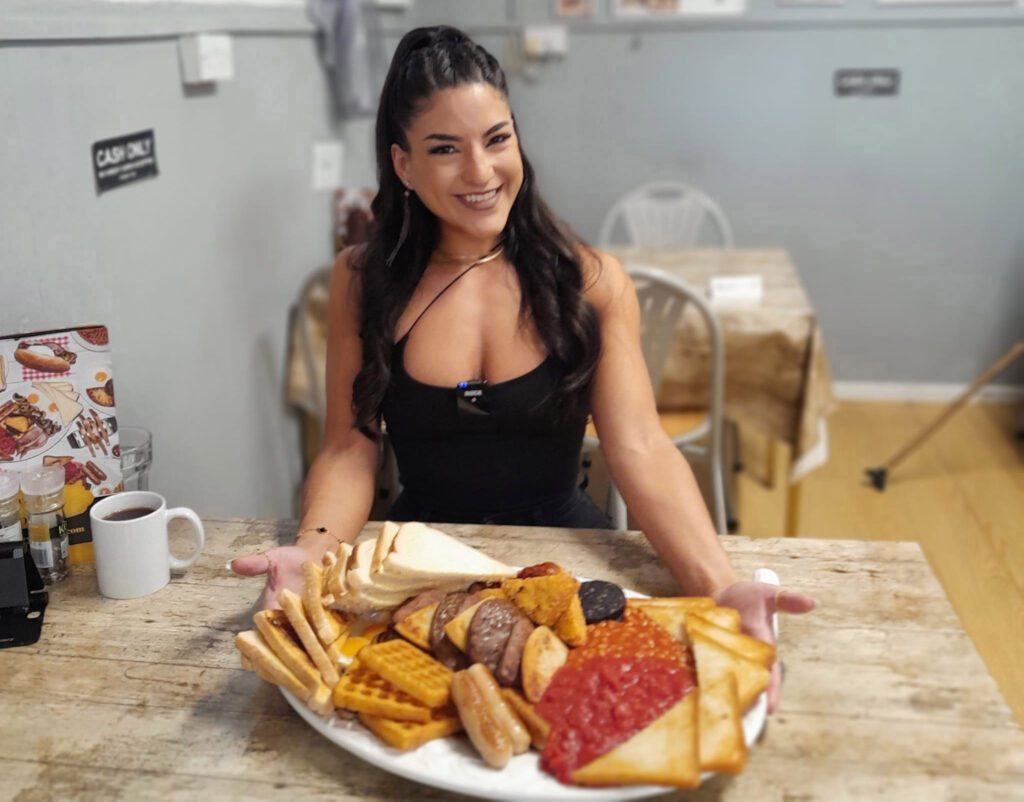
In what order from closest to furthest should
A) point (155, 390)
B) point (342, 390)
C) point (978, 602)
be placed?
point (342, 390) → point (155, 390) → point (978, 602)

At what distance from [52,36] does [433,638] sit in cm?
115

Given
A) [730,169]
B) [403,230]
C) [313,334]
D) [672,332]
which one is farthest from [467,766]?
[730,169]

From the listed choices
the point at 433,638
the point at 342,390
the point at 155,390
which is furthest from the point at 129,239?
the point at 433,638

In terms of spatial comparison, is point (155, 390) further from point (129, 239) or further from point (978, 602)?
point (978, 602)

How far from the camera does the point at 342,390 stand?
141 cm

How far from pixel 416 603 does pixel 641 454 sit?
444 mm

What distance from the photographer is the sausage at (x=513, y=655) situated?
2.80 ft

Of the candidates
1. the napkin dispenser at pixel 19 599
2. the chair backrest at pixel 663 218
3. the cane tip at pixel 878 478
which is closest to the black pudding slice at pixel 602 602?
the napkin dispenser at pixel 19 599

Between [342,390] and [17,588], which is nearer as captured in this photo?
[17,588]

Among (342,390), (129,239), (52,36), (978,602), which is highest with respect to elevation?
(52,36)

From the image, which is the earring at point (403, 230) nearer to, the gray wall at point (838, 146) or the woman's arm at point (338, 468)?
the woman's arm at point (338, 468)

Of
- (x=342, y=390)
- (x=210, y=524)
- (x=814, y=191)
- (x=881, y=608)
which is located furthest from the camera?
(x=814, y=191)

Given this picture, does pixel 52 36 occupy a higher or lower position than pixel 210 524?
higher

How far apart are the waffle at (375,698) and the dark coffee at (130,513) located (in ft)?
1.37
